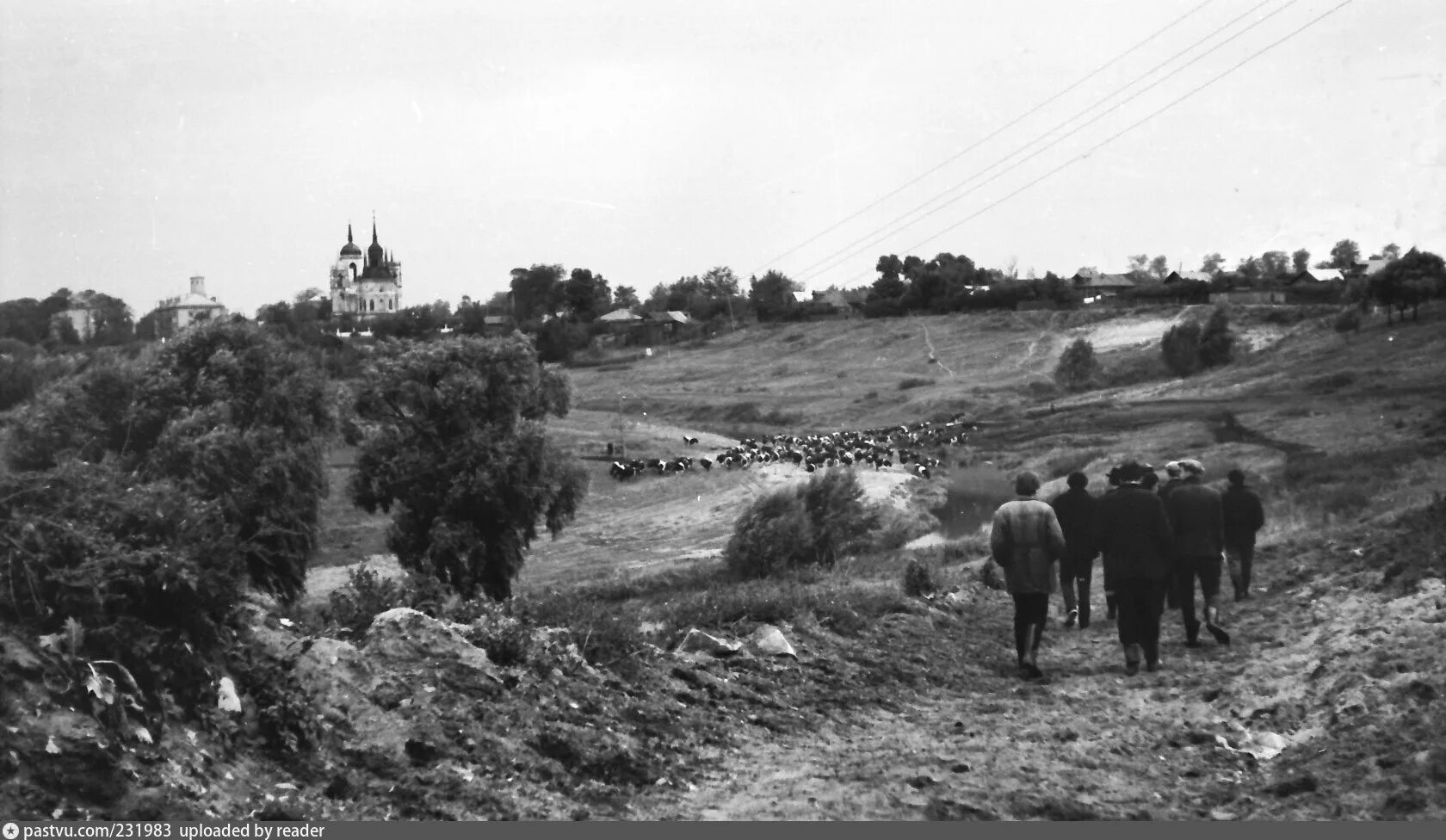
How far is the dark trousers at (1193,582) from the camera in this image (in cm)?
1230

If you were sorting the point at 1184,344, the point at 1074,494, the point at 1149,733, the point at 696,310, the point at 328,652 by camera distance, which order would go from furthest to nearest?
1. the point at 696,310
2. the point at 1184,344
3. the point at 1074,494
4. the point at 1149,733
5. the point at 328,652

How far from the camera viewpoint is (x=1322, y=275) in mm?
76000

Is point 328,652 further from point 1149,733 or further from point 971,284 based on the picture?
point 971,284

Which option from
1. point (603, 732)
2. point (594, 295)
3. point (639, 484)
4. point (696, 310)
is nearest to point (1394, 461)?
point (603, 732)

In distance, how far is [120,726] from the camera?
6008mm

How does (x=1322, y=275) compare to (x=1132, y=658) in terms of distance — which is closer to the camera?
(x=1132, y=658)

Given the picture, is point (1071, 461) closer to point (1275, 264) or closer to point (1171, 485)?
point (1171, 485)

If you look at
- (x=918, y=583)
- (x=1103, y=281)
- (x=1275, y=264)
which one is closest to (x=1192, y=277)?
(x=1275, y=264)

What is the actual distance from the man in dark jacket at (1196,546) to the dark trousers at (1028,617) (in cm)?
166

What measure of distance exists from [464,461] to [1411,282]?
25.7 metres

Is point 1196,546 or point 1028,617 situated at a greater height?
point 1196,546

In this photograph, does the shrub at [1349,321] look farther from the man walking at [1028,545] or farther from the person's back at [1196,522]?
the man walking at [1028,545]

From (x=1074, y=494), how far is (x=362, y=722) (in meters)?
7.74

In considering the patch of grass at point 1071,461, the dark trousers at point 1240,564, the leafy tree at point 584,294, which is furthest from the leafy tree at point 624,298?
the dark trousers at point 1240,564
